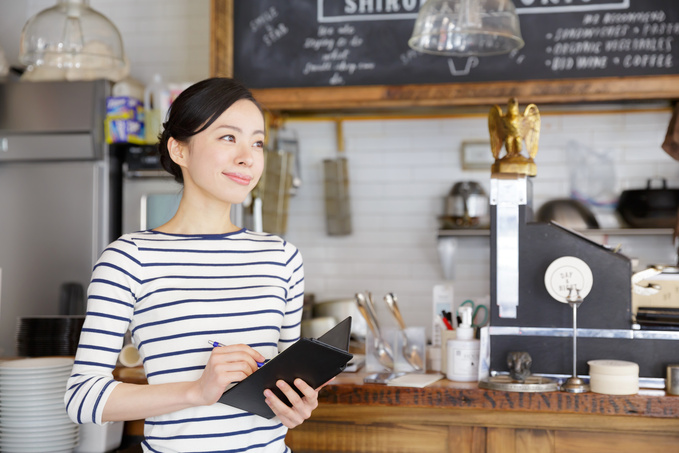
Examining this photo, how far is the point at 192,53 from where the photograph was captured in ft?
15.0

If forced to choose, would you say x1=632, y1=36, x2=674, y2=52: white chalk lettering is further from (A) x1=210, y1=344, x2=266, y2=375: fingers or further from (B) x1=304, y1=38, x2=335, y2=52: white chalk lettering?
(A) x1=210, y1=344, x2=266, y2=375: fingers

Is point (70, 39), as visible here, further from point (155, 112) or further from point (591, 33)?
point (591, 33)

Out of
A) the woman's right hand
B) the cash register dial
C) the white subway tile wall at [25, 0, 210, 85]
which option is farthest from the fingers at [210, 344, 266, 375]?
the white subway tile wall at [25, 0, 210, 85]

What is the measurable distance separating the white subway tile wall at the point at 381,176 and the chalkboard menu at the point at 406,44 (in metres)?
0.82

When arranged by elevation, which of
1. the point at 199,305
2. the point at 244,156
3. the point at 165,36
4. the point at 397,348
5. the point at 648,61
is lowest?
the point at 397,348

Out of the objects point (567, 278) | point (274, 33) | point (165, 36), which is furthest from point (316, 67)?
point (567, 278)

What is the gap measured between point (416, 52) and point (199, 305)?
2.66m

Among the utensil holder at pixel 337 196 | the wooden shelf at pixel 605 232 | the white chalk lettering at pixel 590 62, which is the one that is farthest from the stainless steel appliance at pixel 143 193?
the white chalk lettering at pixel 590 62

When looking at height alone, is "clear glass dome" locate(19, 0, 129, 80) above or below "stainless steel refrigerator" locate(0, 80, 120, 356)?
above

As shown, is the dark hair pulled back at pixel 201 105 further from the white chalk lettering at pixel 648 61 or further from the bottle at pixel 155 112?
the white chalk lettering at pixel 648 61

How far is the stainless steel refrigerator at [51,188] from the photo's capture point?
3738mm

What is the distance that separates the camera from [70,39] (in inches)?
101

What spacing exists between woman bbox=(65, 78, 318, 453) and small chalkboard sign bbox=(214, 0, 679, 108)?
2402mm

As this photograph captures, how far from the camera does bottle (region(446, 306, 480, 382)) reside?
83.2 inches
